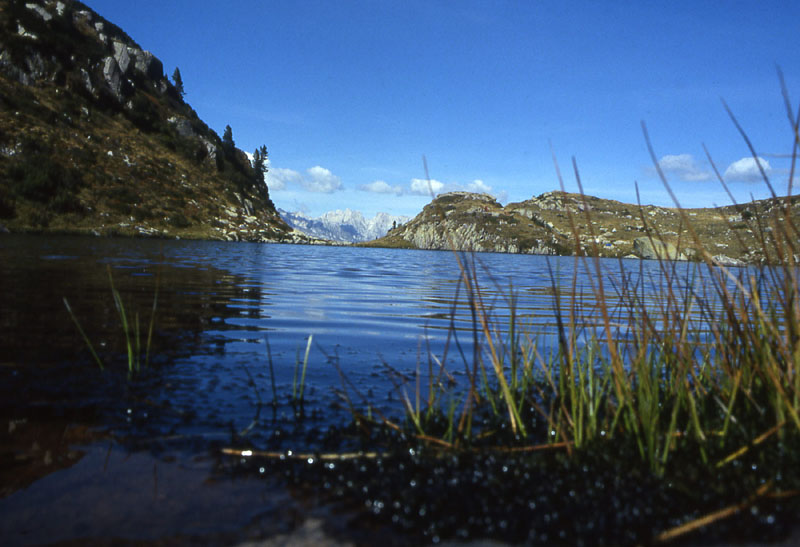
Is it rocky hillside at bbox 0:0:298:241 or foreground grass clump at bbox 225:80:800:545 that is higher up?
rocky hillside at bbox 0:0:298:241

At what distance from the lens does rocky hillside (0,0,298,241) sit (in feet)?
176

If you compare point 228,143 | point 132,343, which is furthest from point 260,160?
point 132,343

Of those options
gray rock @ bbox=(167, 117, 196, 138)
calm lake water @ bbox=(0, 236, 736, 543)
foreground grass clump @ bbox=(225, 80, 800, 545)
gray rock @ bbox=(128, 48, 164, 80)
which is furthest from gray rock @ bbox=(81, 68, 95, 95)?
foreground grass clump @ bbox=(225, 80, 800, 545)

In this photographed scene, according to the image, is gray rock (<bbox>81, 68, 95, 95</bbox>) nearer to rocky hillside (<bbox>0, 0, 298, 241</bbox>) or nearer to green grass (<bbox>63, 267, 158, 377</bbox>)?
rocky hillside (<bbox>0, 0, 298, 241</bbox>)

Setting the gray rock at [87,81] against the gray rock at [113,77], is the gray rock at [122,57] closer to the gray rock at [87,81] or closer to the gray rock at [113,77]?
the gray rock at [113,77]

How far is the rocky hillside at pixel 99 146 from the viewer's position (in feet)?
176

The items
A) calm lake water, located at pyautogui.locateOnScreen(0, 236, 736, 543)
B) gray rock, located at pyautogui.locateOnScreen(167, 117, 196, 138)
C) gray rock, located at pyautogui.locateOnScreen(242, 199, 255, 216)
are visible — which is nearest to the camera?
calm lake water, located at pyautogui.locateOnScreen(0, 236, 736, 543)

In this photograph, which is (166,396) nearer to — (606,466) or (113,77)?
(606,466)

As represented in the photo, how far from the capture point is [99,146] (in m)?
70.4

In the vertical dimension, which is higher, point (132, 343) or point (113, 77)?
point (113, 77)

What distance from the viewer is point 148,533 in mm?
2250

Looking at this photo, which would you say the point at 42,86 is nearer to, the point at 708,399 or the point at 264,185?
the point at 264,185

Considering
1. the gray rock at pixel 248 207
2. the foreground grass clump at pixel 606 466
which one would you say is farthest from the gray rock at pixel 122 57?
the foreground grass clump at pixel 606 466

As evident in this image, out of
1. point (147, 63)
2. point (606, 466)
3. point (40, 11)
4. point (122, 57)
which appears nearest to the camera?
point (606, 466)
